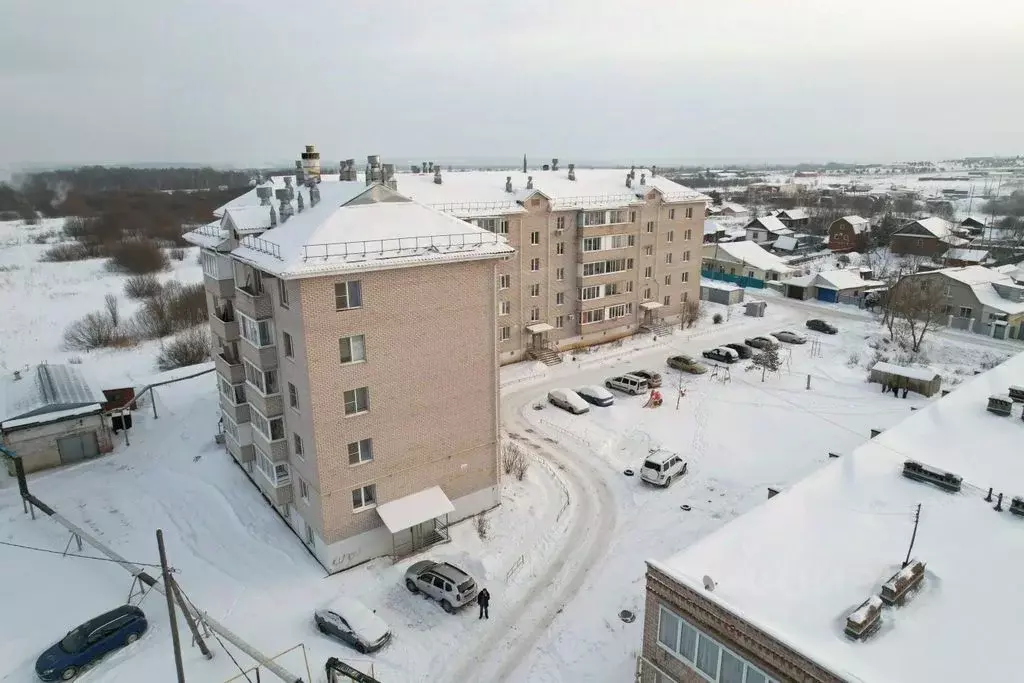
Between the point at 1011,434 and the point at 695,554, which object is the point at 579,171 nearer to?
the point at 1011,434

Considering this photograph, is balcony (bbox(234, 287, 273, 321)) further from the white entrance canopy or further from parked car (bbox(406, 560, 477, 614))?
parked car (bbox(406, 560, 477, 614))

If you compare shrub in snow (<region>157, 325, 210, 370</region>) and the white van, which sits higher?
the white van

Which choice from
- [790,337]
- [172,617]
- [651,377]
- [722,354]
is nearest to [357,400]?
[172,617]

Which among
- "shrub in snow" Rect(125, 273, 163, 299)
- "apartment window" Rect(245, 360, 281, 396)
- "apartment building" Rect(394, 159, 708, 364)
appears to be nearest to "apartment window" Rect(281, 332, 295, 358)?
"apartment window" Rect(245, 360, 281, 396)

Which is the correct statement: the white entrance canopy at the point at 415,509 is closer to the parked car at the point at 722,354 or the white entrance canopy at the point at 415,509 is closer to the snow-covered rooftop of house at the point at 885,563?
the snow-covered rooftop of house at the point at 885,563

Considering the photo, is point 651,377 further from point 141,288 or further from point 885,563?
point 141,288

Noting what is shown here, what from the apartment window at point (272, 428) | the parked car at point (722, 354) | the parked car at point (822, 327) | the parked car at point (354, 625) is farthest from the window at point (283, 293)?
the parked car at point (822, 327)

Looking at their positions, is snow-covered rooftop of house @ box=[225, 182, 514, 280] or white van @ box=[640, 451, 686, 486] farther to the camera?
white van @ box=[640, 451, 686, 486]
